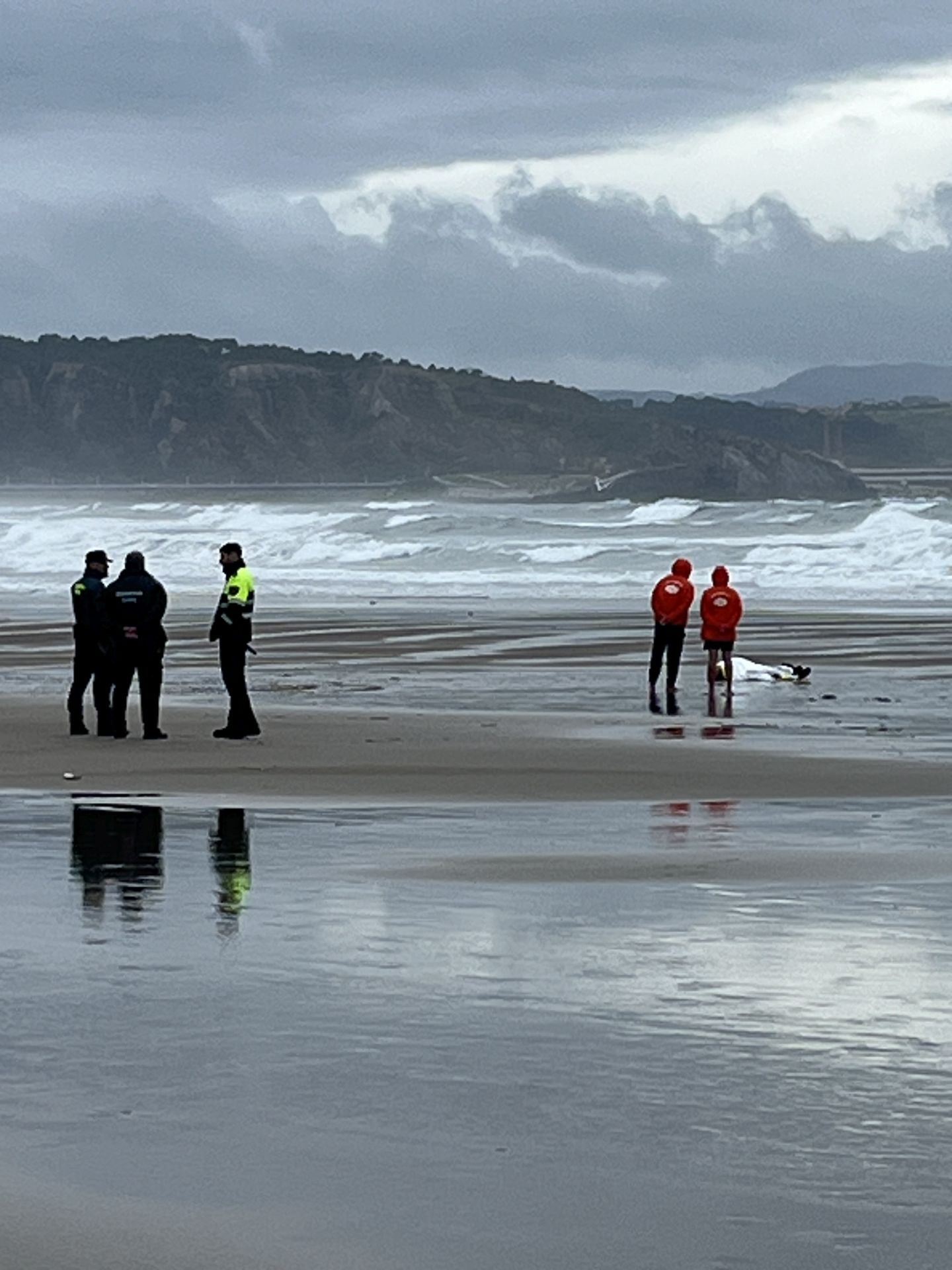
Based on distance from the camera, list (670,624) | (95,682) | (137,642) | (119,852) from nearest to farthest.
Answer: (119,852) < (137,642) < (95,682) < (670,624)

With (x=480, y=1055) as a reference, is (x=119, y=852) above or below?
above

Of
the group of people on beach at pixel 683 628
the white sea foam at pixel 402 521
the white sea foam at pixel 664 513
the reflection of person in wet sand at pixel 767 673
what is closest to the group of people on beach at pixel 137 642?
the group of people on beach at pixel 683 628

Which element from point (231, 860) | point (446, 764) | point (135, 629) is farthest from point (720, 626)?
point (231, 860)

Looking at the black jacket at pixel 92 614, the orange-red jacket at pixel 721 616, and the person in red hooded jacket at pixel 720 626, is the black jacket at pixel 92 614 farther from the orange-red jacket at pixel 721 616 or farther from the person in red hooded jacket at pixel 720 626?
the orange-red jacket at pixel 721 616

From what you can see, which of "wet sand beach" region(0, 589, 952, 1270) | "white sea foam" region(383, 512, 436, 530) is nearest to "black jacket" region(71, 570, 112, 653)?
"wet sand beach" region(0, 589, 952, 1270)

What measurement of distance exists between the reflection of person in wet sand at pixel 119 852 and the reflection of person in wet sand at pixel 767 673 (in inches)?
474

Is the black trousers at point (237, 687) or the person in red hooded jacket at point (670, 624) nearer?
the black trousers at point (237, 687)

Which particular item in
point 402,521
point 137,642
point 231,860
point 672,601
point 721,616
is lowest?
point 231,860

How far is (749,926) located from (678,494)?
470ft

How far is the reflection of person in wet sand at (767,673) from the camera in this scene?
2523 centimetres

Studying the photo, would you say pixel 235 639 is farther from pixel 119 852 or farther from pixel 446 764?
pixel 119 852

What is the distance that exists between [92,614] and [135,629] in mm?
543

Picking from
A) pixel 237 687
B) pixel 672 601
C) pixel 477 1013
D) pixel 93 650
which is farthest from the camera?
pixel 672 601

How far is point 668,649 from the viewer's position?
73.7ft
